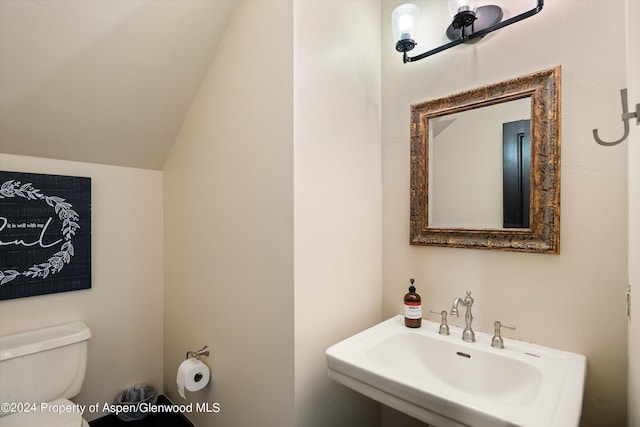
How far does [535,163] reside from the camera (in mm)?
1137

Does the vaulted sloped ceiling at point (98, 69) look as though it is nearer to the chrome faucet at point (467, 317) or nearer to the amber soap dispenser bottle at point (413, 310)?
the amber soap dispenser bottle at point (413, 310)

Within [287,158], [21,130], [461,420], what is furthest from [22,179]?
[461,420]

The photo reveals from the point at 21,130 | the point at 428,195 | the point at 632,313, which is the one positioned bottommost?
the point at 632,313

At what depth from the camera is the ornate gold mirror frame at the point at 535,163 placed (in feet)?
3.60

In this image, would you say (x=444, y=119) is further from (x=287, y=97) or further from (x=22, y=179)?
(x=22, y=179)

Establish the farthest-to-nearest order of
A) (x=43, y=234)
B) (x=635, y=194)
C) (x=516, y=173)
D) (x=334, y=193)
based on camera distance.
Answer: (x=43, y=234)
(x=334, y=193)
(x=516, y=173)
(x=635, y=194)

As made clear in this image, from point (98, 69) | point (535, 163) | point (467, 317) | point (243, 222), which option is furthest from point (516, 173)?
point (98, 69)

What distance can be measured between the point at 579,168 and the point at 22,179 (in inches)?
95.7

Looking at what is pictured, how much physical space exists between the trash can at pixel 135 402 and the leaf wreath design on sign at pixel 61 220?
85cm

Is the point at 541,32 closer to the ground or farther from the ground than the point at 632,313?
farther from the ground

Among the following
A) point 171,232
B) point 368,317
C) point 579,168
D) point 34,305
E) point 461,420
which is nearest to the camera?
point 461,420

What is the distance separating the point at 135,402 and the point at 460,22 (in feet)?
8.45

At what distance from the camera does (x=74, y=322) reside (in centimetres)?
169

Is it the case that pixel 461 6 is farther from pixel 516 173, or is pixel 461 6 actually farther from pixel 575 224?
pixel 575 224
